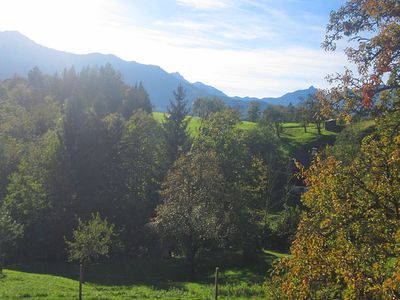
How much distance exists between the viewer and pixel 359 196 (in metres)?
11.6

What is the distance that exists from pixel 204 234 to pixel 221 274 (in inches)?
181

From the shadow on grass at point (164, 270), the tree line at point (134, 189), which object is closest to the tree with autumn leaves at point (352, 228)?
the shadow on grass at point (164, 270)

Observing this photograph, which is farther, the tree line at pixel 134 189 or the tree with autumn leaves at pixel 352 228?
the tree line at pixel 134 189

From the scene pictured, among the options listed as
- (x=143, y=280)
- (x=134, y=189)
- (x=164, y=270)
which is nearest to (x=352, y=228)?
(x=143, y=280)

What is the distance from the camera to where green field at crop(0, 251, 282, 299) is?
26750mm

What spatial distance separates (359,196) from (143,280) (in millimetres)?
28272

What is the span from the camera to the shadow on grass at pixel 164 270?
35.0m

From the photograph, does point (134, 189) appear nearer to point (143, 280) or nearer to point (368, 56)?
point (143, 280)

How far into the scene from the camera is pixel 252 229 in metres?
40.5

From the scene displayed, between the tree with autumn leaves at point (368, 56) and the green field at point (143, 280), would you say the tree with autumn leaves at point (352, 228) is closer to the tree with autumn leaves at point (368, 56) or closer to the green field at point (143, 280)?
the tree with autumn leaves at point (368, 56)

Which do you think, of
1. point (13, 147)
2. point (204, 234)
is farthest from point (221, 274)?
point (13, 147)

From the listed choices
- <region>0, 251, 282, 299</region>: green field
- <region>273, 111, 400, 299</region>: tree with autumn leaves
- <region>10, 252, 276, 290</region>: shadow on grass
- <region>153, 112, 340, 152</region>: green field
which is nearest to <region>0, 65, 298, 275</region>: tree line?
<region>10, 252, 276, 290</region>: shadow on grass

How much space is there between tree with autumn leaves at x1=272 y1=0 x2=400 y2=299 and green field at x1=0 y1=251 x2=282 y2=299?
9.25 metres

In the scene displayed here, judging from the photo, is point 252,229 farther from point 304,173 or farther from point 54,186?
point 304,173
